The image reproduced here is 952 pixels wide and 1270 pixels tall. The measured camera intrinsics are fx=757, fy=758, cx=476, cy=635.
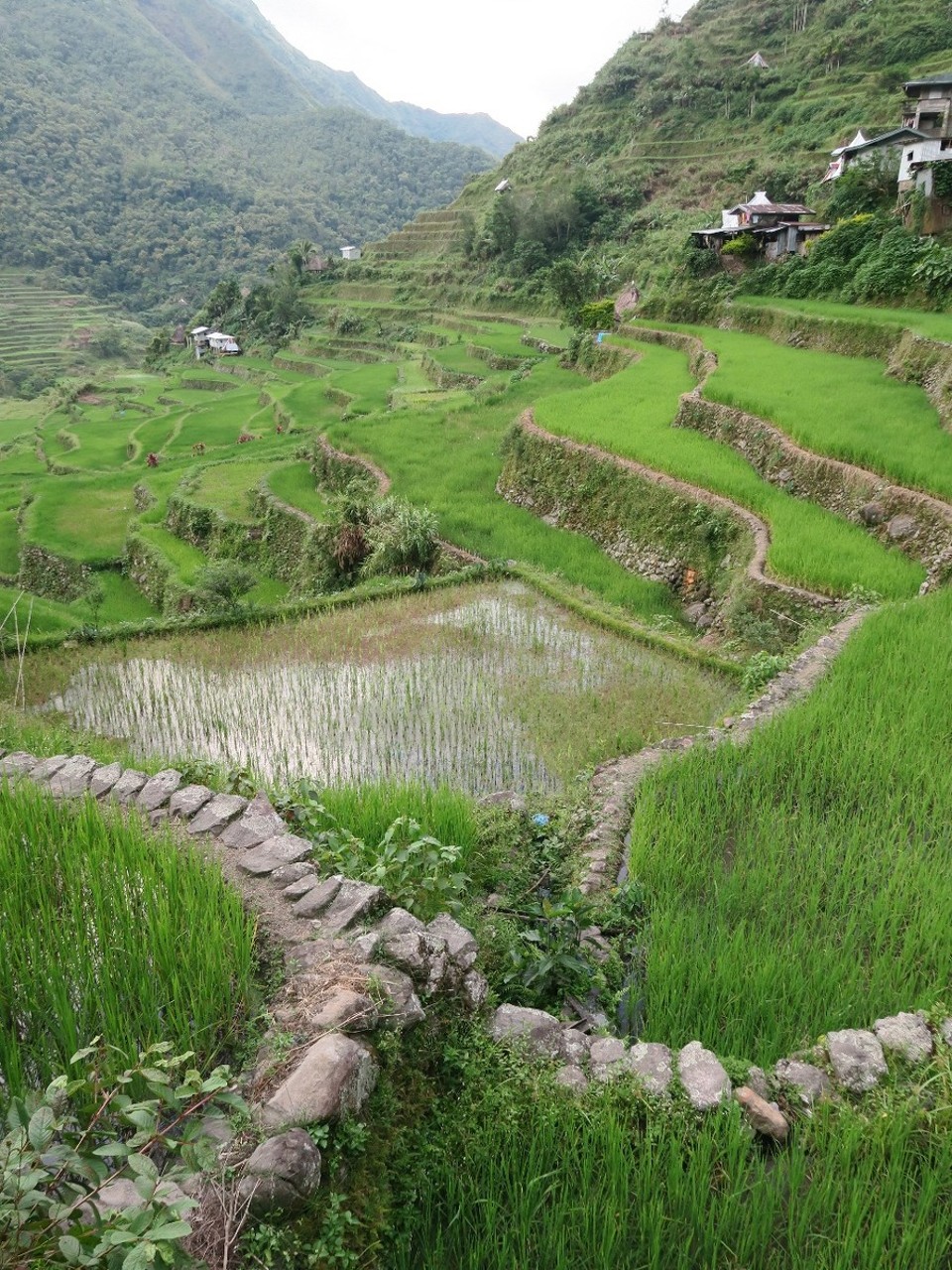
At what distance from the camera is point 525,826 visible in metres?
5.06

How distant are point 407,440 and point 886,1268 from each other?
1680 cm

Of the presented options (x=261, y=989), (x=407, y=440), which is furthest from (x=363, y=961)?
(x=407, y=440)

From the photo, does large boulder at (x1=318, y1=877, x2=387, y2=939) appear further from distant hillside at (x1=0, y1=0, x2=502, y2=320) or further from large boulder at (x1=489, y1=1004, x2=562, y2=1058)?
distant hillside at (x1=0, y1=0, x2=502, y2=320)

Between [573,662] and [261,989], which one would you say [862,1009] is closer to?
[261,989]

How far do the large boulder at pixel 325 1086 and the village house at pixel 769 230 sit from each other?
72.4 ft

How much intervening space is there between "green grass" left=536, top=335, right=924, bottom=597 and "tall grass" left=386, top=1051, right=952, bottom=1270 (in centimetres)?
627

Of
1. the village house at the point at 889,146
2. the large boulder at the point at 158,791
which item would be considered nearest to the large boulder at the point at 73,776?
the large boulder at the point at 158,791

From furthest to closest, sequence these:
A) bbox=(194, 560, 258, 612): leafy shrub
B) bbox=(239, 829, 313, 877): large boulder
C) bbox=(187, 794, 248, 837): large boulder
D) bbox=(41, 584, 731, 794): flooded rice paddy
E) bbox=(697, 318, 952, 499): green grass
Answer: bbox=(194, 560, 258, 612): leafy shrub
bbox=(697, 318, 952, 499): green grass
bbox=(41, 584, 731, 794): flooded rice paddy
bbox=(187, 794, 248, 837): large boulder
bbox=(239, 829, 313, 877): large boulder

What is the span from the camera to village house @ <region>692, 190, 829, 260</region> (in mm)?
20359

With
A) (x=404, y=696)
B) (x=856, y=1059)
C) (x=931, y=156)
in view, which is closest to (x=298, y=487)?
(x=404, y=696)

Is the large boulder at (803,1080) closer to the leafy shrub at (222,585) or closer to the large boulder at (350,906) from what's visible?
the large boulder at (350,906)

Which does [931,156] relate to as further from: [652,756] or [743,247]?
[652,756]

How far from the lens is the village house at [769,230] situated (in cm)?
2036

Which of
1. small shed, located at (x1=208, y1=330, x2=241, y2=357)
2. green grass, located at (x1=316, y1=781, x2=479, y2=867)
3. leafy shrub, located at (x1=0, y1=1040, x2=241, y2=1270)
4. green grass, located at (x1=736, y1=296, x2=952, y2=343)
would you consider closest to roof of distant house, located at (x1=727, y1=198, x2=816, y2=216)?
green grass, located at (x1=736, y1=296, x2=952, y2=343)
